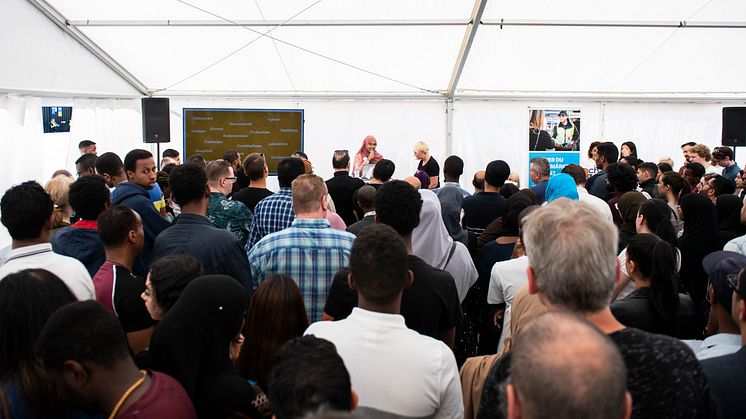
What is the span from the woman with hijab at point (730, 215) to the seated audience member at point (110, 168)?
16.3 ft

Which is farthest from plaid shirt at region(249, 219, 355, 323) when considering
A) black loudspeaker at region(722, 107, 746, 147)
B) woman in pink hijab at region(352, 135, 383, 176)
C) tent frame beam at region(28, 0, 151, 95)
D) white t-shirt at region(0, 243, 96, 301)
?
black loudspeaker at region(722, 107, 746, 147)

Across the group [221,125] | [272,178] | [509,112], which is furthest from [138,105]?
[509,112]

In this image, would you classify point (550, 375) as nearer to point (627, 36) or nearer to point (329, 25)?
point (329, 25)

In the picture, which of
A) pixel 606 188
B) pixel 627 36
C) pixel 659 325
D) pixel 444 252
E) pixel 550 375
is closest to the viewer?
pixel 550 375

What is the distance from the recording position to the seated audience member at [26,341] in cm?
182

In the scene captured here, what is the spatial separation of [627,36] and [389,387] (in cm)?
843

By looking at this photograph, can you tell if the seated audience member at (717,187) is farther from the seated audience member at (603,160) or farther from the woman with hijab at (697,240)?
the woman with hijab at (697,240)

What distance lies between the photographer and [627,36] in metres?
9.00

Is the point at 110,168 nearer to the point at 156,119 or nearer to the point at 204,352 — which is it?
the point at 204,352

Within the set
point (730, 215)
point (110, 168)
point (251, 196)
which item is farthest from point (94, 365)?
point (730, 215)

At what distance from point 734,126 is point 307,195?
8.50 meters

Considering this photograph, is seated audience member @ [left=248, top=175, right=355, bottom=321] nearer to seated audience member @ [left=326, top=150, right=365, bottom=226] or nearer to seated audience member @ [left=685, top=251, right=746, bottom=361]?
seated audience member @ [left=685, top=251, right=746, bottom=361]

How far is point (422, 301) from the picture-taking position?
2770 mm

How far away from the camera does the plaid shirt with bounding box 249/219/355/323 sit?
3.24 m
